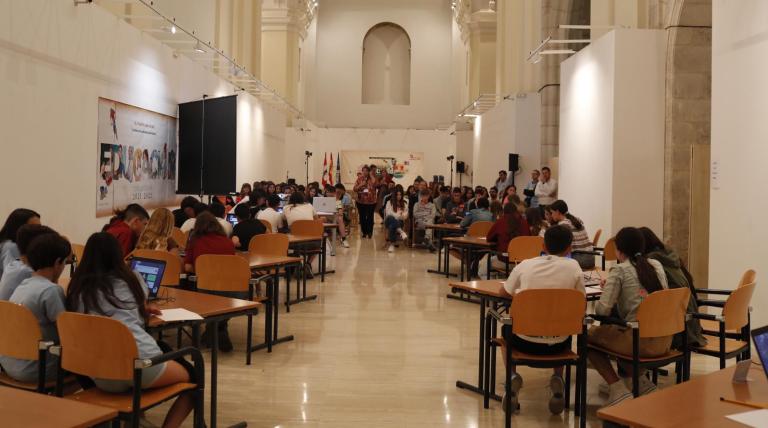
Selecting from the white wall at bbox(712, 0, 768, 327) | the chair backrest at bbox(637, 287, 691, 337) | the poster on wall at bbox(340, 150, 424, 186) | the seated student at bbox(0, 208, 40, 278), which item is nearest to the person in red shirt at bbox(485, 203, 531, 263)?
the white wall at bbox(712, 0, 768, 327)

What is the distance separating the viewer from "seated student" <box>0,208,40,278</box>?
4.73 m

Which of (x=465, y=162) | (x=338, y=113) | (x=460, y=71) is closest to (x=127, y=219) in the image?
(x=465, y=162)

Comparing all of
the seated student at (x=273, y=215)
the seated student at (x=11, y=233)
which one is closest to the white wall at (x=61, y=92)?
the seated student at (x=11, y=233)

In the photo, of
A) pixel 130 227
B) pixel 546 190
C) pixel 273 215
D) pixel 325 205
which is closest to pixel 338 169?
pixel 325 205

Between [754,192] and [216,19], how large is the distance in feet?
39.7

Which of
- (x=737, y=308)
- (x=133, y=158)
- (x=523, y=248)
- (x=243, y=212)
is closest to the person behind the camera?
(x=737, y=308)

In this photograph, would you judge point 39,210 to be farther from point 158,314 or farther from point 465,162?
point 465,162

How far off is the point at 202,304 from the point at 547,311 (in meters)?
2.18

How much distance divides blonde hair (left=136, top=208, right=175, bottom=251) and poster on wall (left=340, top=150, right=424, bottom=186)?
75.3ft

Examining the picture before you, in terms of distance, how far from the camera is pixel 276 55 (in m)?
25.4

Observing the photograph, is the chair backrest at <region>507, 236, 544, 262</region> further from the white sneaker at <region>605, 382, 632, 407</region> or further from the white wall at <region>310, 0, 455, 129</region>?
the white wall at <region>310, 0, 455, 129</region>

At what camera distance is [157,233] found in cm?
605

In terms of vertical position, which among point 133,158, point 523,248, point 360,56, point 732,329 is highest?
point 360,56

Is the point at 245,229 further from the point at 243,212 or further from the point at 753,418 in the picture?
the point at 753,418
